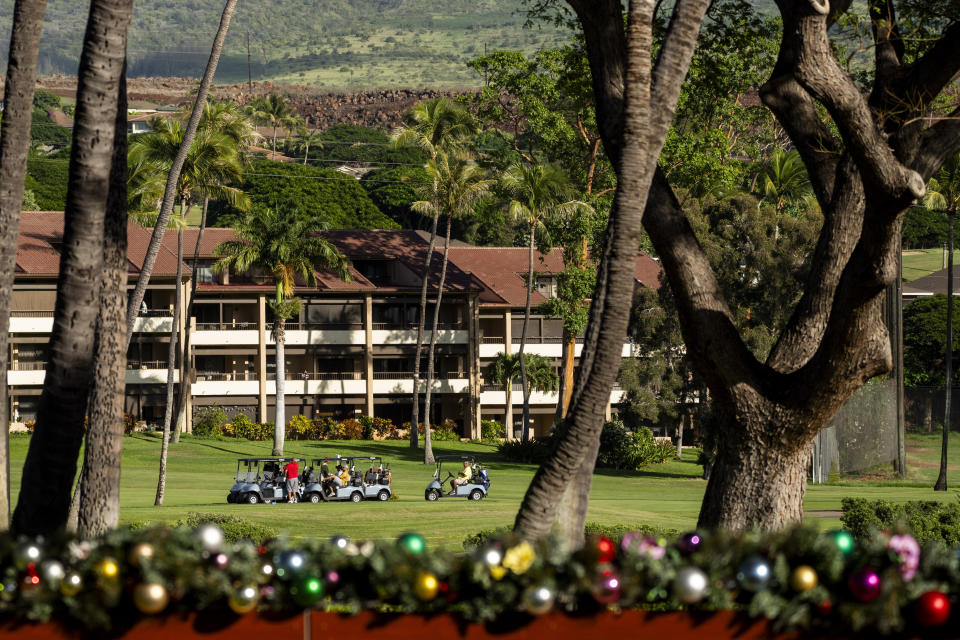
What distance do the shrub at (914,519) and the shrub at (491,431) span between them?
141 feet

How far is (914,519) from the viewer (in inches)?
732

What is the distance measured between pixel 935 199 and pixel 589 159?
16752 millimetres

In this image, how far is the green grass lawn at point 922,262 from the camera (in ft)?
360

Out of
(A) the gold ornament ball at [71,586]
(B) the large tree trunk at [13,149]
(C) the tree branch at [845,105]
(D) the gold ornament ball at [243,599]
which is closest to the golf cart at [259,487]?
(B) the large tree trunk at [13,149]

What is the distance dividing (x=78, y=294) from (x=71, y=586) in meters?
4.65

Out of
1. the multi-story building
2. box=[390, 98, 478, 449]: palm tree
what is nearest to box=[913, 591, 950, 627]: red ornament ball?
box=[390, 98, 478, 449]: palm tree

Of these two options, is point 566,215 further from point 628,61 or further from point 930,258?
point 930,258

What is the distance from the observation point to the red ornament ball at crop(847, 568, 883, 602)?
6242 mm

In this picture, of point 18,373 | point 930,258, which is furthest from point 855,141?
point 930,258

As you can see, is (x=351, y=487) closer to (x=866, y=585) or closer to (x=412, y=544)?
(x=412, y=544)

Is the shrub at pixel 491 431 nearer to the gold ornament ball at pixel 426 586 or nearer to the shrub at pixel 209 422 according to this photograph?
the shrub at pixel 209 422

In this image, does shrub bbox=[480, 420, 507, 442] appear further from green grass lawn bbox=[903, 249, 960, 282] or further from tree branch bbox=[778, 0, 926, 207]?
green grass lawn bbox=[903, 249, 960, 282]

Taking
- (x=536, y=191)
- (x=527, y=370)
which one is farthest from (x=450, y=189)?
(x=527, y=370)

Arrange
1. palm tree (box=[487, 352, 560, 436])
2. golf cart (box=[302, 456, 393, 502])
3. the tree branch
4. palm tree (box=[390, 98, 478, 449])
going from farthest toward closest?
palm tree (box=[487, 352, 560, 436]) → palm tree (box=[390, 98, 478, 449]) → golf cart (box=[302, 456, 393, 502]) → the tree branch
